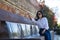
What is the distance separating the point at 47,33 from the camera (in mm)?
7289

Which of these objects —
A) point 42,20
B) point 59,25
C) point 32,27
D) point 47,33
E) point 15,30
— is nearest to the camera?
point 15,30

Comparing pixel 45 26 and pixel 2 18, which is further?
pixel 45 26

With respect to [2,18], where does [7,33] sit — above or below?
below

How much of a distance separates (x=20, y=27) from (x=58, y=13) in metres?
23.7

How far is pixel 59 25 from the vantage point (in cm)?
3353

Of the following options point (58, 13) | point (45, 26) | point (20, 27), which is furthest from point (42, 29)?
point (58, 13)

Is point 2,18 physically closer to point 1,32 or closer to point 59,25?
point 1,32

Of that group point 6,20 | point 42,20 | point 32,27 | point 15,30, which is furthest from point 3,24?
point 32,27

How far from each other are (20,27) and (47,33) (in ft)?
2.84

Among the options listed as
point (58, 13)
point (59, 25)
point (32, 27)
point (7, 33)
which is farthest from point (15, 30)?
point (59, 25)

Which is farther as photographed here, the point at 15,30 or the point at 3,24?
the point at 15,30

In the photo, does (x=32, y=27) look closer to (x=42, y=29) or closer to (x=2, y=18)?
(x=42, y=29)

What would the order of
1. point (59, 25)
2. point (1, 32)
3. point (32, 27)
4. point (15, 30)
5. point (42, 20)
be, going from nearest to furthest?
point (1, 32) → point (15, 30) → point (42, 20) → point (32, 27) → point (59, 25)

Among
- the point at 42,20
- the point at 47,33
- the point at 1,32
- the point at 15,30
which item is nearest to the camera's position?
the point at 1,32
